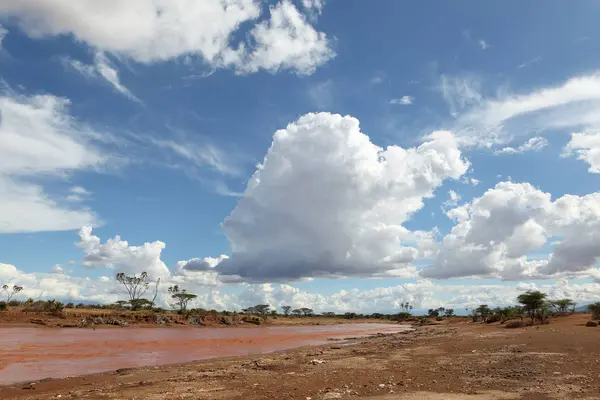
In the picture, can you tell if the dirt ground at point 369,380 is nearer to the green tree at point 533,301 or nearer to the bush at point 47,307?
the green tree at point 533,301

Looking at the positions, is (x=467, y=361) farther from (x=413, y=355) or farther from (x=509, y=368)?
(x=413, y=355)

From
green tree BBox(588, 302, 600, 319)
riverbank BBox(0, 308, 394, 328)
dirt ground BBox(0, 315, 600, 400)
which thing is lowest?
riverbank BBox(0, 308, 394, 328)

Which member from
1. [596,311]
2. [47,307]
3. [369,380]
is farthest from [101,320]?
[596,311]

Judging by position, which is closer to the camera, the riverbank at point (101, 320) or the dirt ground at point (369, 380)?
the dirt ground at point (369, 380)

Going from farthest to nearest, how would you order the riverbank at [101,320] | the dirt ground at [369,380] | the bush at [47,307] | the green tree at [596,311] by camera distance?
the bush at [47,307] → the riverbank at [101,320] → the green tree at [596,311] → the dirt ground at [369,380]

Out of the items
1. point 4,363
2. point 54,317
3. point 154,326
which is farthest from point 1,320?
point 4,363

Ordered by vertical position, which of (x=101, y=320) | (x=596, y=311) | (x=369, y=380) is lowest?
(x=101, y=320)

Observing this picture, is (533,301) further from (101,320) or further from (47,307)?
(47,307)

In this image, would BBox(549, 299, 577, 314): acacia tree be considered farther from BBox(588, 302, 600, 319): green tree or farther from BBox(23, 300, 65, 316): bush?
BBox(23, 300, 65, 316): bush

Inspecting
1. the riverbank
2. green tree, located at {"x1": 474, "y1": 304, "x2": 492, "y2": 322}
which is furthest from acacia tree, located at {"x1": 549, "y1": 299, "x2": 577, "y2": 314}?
the riverbank

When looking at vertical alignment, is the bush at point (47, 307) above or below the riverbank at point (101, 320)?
above

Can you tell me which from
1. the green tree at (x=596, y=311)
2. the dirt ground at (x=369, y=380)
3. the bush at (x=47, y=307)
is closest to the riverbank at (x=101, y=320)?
the bush at (x=47, y=307)

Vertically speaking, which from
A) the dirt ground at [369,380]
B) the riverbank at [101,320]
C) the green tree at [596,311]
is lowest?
the riverbank at [101,320]

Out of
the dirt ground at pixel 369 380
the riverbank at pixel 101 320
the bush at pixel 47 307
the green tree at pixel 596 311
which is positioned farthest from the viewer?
the bush at pixel 47 307
